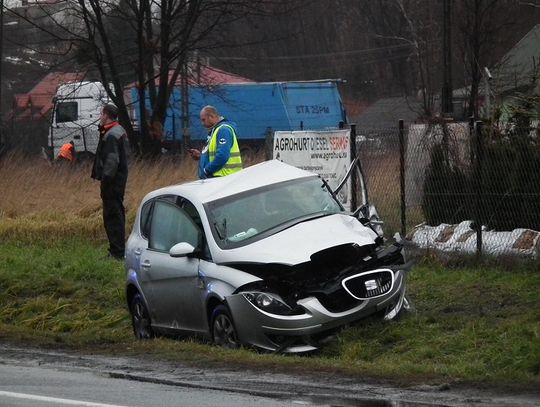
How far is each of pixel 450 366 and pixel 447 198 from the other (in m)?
5.84

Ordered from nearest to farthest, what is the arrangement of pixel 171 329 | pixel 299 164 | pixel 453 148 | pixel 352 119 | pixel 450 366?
pixel 450 366
pixel 171 329
pixel 453 148
pixel 299 164
pixel 352 119

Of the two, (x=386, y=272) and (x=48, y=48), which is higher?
(x=48, y=48)

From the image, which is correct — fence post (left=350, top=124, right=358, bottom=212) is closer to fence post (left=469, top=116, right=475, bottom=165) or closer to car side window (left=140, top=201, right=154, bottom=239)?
fence post (left=469, top=116, right=475, bottom=165)

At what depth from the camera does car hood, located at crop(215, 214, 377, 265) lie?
9.77 meters

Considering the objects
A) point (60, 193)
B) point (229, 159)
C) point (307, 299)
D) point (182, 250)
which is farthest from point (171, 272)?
point (60, 193)

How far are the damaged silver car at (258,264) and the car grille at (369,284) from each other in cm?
1

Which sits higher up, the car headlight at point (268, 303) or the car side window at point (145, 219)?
the car side window at point (145, 219)

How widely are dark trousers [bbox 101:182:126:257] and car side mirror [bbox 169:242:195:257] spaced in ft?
17.0

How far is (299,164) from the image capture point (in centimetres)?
1599

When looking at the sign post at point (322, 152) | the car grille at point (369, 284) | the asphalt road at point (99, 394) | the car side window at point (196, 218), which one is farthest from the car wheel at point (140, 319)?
the sign post at point (322, 152)

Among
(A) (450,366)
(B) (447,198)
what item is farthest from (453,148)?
(A) (450,366)

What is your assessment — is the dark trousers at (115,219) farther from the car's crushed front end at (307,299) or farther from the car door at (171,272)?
the car's crushed front end at (307,299)

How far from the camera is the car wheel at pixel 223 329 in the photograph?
9836mm

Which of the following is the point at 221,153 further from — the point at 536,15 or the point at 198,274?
the point at 536,15
